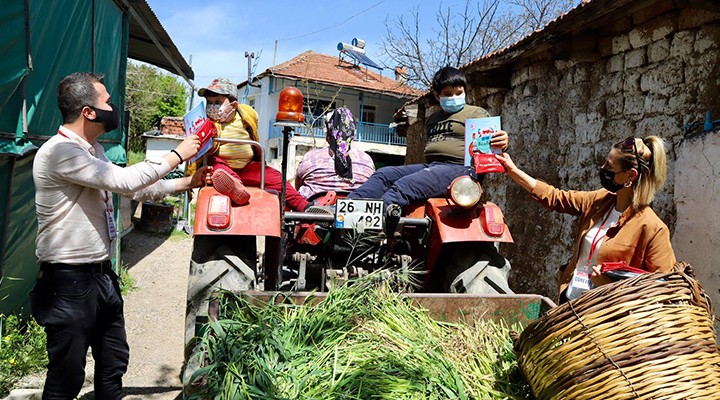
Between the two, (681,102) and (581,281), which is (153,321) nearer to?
(581,281)

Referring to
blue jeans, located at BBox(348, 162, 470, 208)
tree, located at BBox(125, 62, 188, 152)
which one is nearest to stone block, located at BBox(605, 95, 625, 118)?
blue jeans, located at BBox(348, 162, 470, 208)

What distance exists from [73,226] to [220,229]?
0.81m

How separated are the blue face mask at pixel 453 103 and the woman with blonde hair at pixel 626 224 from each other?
1.23 metres

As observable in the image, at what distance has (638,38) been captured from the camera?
5066 millimetres

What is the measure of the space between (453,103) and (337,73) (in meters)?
25.8

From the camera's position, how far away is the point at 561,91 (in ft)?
20.7

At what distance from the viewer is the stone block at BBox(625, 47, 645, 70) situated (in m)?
5.04

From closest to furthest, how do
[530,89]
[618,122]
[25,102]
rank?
[25,102] → [618,122] → [530,89]

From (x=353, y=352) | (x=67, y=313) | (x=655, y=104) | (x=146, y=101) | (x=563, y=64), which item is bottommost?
(x=353, y=352)

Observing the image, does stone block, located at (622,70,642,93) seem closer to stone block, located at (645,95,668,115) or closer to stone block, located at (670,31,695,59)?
stone block, located at (645,95,668,115)

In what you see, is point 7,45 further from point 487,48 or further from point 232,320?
point 487,48

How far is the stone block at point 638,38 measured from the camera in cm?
497

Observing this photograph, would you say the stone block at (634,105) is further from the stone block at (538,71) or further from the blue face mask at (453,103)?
the blue face mask at (453,103)

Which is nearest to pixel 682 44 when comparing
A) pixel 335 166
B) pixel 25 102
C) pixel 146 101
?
pixel 335 166
